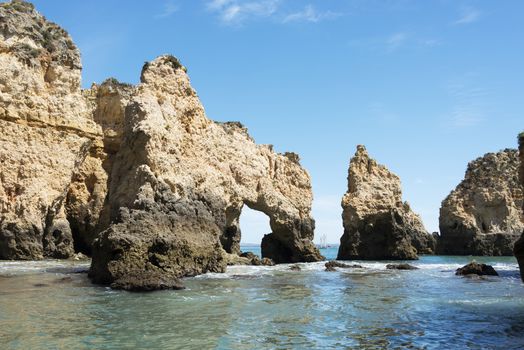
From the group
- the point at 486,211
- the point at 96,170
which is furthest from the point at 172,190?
the point at 486,211

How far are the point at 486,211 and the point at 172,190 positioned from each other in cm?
5018

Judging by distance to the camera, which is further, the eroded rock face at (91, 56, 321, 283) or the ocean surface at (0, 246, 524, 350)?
the eroded rock face at (91, 56, 321, 283)

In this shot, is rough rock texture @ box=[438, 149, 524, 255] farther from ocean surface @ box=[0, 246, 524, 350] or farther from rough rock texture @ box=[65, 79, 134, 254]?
ocean surface @ box=[0, 246, 524, 350]

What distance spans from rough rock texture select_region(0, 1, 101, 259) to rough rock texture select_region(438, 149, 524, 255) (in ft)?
148

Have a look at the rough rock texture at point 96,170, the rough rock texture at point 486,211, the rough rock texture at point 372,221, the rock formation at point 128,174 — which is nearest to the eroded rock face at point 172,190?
the rock formation at point 128,174

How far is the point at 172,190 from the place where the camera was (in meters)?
24.0

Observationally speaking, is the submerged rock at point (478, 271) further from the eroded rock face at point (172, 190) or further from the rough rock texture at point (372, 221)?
the rough rock texture at point (372, 221)

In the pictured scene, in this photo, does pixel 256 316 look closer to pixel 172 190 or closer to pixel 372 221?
pixel 172 190

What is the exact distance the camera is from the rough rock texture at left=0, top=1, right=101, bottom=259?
31.6 meters

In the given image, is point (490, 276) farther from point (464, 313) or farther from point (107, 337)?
point (107, 337)

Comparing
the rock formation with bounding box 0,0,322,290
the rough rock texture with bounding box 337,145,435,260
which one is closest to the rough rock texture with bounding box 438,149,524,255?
the rough rock texture with bounding box 337,145,435,260

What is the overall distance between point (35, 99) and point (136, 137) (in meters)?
13.6

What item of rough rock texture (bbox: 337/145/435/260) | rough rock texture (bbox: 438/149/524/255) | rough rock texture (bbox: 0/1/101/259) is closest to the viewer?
rough rock texture (bbox: 0/1/101/259)

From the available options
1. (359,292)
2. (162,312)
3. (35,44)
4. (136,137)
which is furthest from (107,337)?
(35,44)
